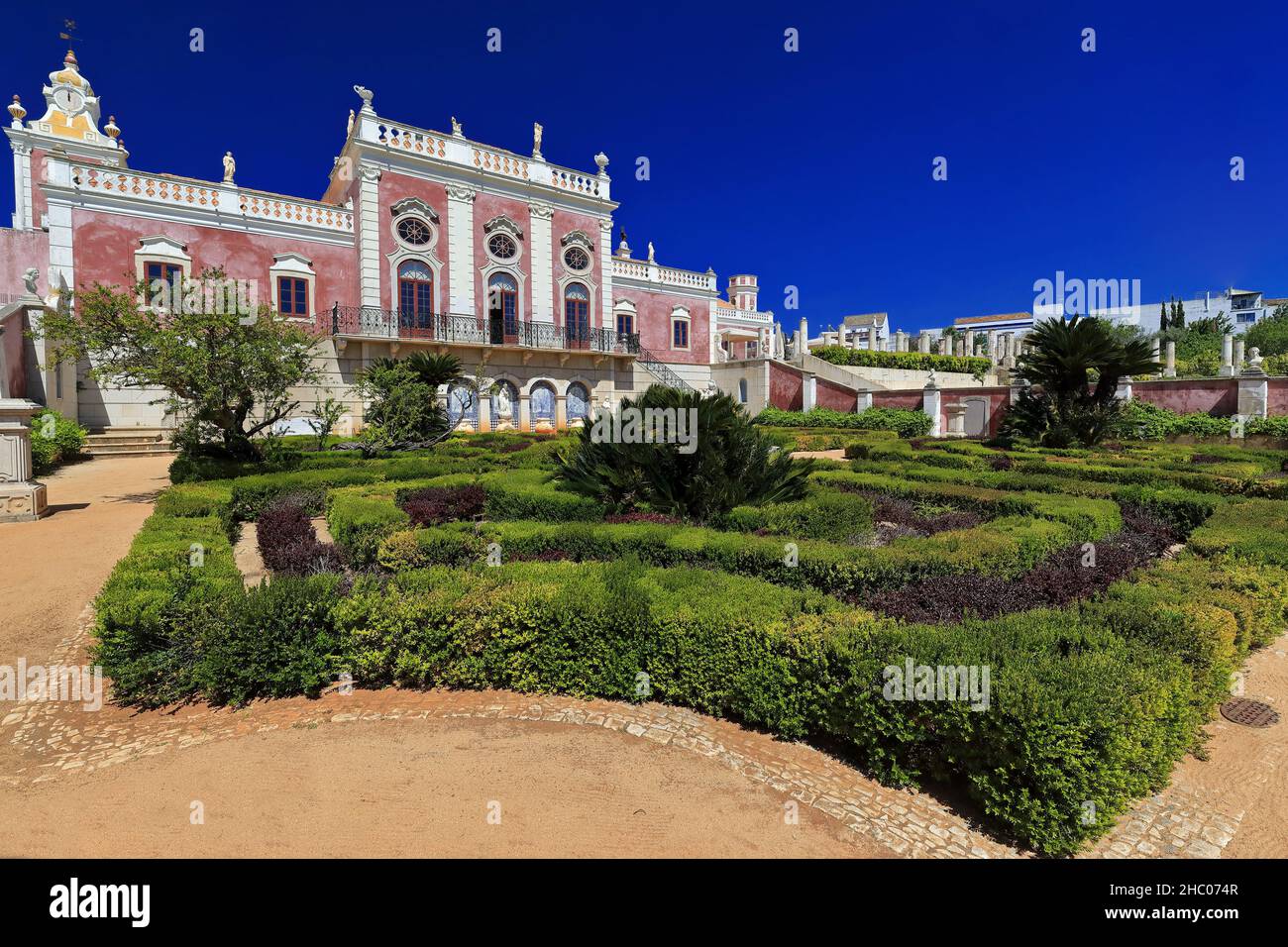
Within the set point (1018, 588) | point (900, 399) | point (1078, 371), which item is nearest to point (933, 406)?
point (900, 399)

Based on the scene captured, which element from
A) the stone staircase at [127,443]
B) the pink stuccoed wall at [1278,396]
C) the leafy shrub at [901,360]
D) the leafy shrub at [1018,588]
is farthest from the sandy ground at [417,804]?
the leafy shrub at [901,360]

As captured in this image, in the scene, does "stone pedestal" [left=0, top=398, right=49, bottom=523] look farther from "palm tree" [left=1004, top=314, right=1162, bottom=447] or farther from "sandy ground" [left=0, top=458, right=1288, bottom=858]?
"palm tree" [left=1004, top=314, right=1162, bottom=447]

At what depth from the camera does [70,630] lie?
505 centimetres

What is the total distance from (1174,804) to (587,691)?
306 centimetres

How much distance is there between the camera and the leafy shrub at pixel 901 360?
102 feet

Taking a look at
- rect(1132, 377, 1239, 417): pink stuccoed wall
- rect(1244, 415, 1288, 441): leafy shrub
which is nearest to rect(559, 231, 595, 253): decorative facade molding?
rect(1132, 377, 1239, 417): pink stuccoed wall

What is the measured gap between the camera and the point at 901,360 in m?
32.6

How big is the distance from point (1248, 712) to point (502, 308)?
2466 cm

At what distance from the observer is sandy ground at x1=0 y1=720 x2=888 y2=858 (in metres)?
2.67

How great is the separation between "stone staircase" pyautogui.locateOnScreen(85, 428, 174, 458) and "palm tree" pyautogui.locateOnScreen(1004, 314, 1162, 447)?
2140cm
